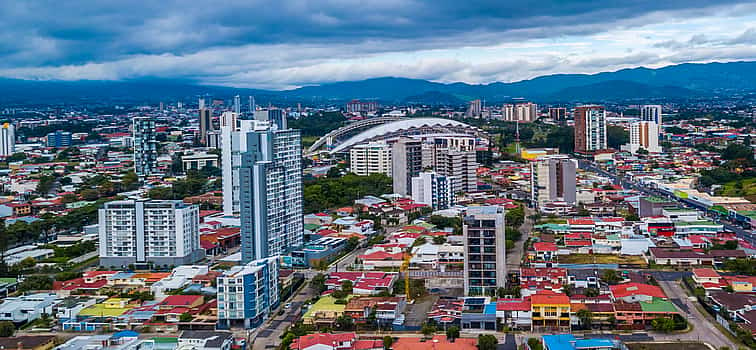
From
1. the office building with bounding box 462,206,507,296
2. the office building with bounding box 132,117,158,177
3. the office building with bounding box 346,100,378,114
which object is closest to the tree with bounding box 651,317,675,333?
the office building with bounding box 462,206,507,296

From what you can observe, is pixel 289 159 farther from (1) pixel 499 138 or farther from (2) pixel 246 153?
(1) pixel 499 138

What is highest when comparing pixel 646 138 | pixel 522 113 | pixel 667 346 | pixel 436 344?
pixel 522 113

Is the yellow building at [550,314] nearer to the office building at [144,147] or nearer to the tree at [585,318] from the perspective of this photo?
the tree at [585,318]

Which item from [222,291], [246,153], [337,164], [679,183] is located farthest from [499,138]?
[222,291]

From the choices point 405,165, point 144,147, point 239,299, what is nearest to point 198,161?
point 144,147

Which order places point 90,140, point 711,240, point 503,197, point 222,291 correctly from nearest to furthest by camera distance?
point 222,291 < point 711,240 < point 503,197 < point 90,140

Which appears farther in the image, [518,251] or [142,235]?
[518,251]

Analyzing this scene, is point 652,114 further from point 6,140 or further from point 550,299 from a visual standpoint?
point 550,299

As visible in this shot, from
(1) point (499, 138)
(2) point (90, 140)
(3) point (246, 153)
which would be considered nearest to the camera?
(3) point (246, 153)
